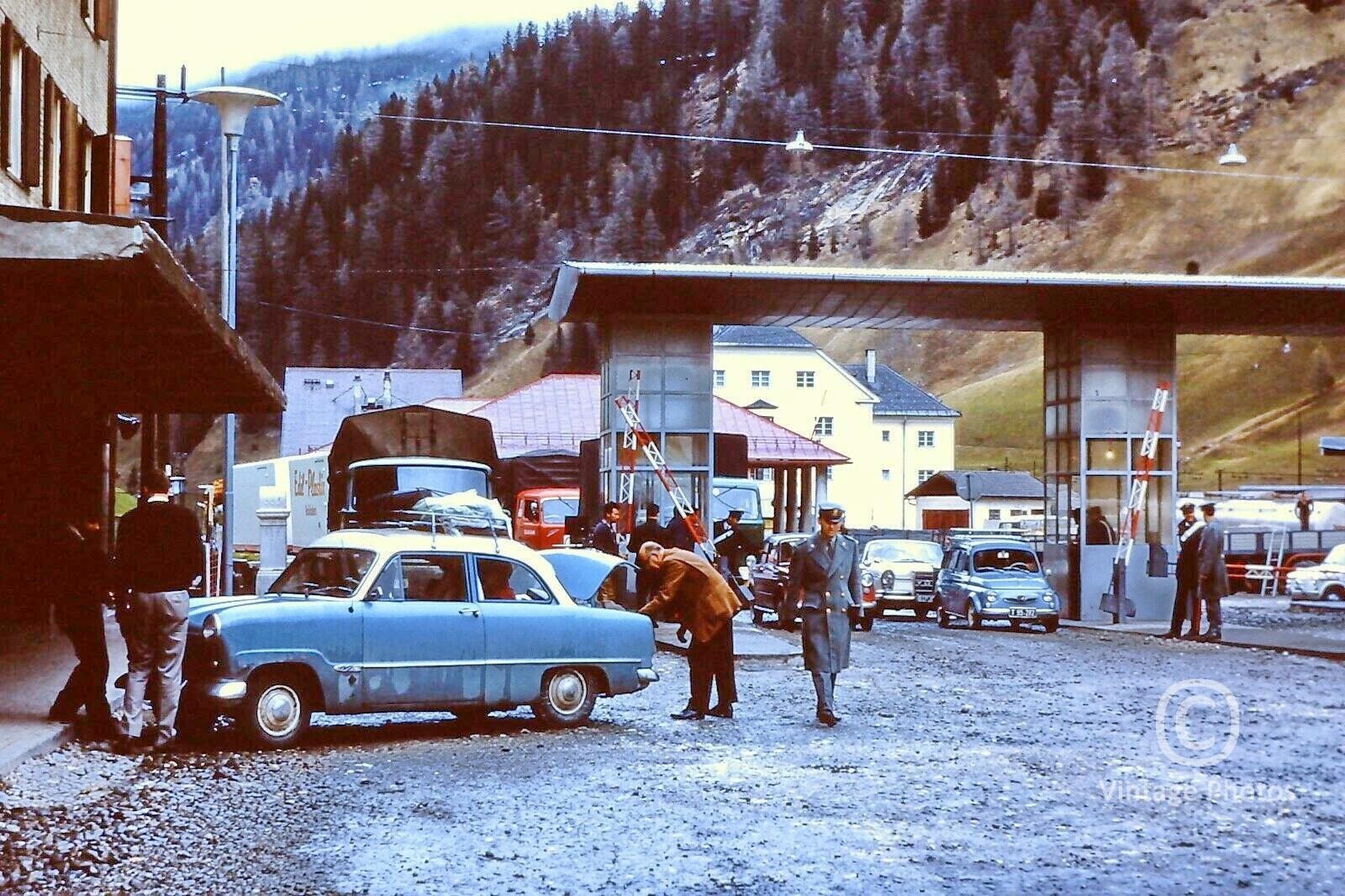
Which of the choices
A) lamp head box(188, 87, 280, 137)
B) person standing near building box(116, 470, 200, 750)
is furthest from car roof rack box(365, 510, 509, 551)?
person standing near building box(116, 470, 200, 750)

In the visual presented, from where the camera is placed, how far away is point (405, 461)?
107 feet

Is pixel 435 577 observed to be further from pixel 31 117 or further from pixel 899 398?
pixel 899 398

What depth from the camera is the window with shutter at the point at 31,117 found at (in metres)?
24.2

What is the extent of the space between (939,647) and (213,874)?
18797 millimetres

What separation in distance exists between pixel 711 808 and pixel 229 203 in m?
17.7

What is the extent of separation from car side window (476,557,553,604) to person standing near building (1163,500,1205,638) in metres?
15.0

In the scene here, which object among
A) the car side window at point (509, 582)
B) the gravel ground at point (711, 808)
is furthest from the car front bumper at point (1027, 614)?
the car side window at point (509, 582)

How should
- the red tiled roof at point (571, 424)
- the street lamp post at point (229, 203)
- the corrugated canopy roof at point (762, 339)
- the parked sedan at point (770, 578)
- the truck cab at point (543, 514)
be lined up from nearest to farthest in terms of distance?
1. the street lamp post at point (229, 203)
2. the parked sedan at point (770, 578)
3. the truck cab at point (543, 514)
4. the red tiled roof at point (571, 424)
5. the corrugated canopy roof at point (762, 339)

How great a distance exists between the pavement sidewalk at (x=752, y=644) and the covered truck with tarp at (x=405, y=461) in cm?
538

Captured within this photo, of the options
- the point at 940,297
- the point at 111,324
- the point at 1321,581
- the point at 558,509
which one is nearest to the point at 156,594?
the point at 111,324

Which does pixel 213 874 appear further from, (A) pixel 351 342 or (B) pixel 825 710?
(A) pixel 351 342

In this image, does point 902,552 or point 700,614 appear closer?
point 700,614

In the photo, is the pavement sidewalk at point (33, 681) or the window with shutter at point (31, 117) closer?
the pavement sidewalk at point (33, 681)

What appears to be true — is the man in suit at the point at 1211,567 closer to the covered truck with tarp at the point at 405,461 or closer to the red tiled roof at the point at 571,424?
the covered truck with tarp at the point at 405,461
